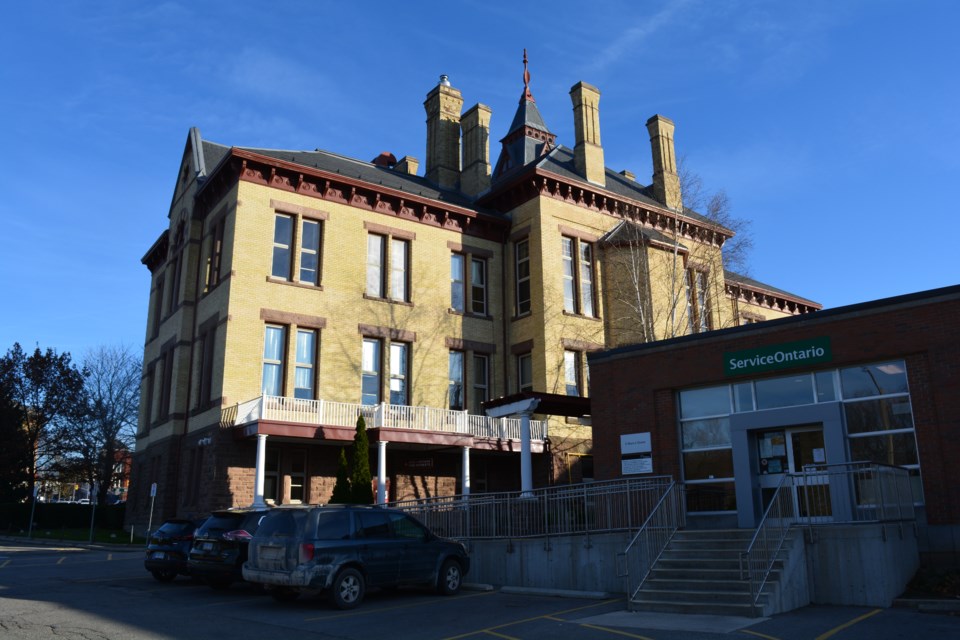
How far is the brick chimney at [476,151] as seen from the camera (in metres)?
38.5

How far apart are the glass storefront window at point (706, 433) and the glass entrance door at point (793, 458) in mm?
861

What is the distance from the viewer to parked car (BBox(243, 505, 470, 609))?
12.5 metres

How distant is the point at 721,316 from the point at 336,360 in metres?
19.3

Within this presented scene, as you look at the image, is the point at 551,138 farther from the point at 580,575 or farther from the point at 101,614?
the point at 101,614

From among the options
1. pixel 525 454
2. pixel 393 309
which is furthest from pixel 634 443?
pixel 393 309

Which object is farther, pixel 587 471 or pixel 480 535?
pixel 587 471

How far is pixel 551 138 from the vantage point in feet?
144

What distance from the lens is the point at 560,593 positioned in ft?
47.7

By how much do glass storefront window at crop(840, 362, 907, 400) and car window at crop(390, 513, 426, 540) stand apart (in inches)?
341

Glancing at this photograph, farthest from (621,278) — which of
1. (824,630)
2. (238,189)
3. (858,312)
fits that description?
(824,630)

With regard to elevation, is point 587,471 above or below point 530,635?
above

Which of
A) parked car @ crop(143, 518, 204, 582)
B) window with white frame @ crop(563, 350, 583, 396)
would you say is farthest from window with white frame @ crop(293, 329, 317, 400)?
parked car @ crop(143, 518, 204, 582)

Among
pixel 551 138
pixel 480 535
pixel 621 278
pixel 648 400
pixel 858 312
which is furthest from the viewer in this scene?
pixel 551 138

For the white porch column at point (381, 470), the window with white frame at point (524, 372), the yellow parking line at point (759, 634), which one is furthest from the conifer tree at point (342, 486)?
the yellow parking line at point (759, 634)
